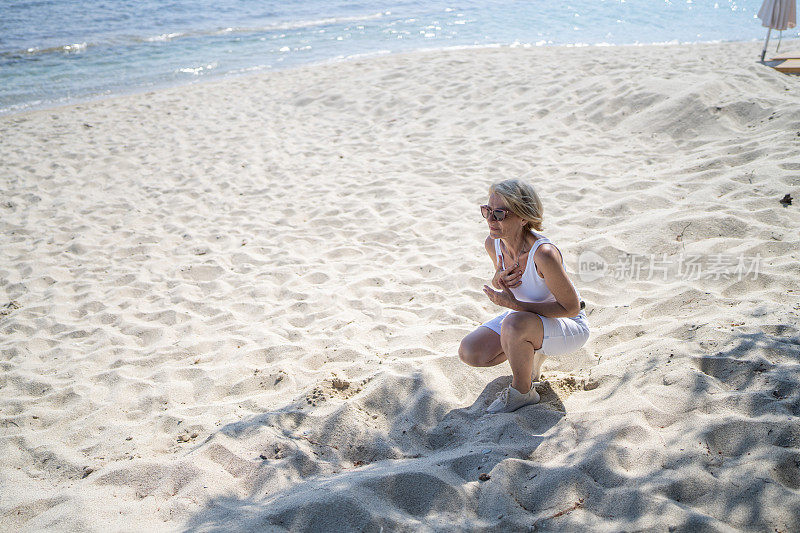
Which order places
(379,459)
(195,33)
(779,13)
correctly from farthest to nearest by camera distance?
(195,33) → (779,13) → (379,459)

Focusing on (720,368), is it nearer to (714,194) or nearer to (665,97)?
(714,194)

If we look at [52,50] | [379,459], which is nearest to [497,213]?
[379,459]

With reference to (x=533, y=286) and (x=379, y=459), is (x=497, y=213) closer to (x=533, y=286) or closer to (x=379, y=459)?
(x=533, y=286)

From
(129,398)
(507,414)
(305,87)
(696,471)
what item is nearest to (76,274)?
(129,398)

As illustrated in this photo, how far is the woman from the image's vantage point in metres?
2.89

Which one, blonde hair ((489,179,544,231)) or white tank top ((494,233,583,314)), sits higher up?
blonde hair ((489,179,544,231))

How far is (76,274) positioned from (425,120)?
5.25 metres

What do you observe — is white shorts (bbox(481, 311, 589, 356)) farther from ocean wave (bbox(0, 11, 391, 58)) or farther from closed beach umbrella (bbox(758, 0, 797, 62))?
ocean wave (bbox(0, 11, 391, 58))

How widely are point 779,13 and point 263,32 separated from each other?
14055 millimetres

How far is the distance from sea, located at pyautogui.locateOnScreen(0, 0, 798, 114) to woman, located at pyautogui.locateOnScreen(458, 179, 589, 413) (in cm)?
1115

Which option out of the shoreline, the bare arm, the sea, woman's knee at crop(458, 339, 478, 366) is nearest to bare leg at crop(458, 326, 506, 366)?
woman's knee at crop(458, 339, 478, 366)

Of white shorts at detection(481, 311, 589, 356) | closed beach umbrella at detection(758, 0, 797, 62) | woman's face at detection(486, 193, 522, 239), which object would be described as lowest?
white shorts at detection(481, 311, 589, 356)

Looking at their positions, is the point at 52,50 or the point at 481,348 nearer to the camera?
the point at 481,348

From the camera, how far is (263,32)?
17875mm
